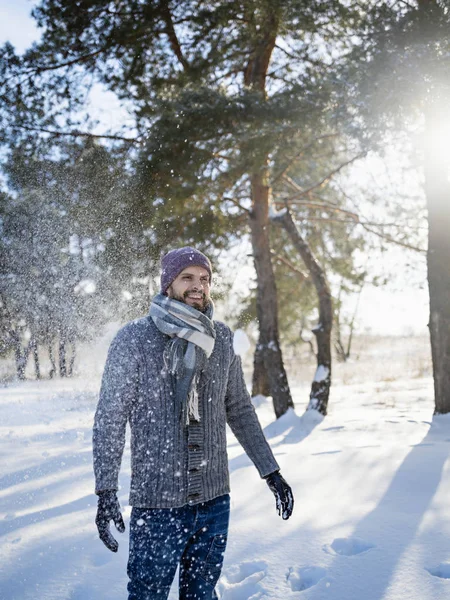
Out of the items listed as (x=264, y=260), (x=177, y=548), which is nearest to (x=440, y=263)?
(x=264, y=260)

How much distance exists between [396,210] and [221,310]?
255 inches

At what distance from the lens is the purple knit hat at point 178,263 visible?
213cm

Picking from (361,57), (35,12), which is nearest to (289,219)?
(361,57)

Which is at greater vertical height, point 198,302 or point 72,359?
point 198,302

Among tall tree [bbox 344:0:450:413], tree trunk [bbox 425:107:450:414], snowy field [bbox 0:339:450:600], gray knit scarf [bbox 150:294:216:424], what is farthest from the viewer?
Answer: tree trunk [bbox 425:107:450:414]

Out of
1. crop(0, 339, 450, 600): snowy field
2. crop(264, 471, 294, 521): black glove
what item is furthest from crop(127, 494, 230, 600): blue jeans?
crop(0, 339, 450, 600): snowy field

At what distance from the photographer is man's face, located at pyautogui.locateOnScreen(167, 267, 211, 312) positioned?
2.13 meters

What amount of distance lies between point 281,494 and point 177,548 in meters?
0.56

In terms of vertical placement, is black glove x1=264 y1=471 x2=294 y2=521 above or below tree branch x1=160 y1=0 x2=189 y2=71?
below

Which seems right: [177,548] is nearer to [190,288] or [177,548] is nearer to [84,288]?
[190,288]

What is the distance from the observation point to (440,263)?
7.88 m

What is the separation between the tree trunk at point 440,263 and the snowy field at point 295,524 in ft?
4.86

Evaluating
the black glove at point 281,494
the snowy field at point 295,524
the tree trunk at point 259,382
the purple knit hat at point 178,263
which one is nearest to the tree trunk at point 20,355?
the tree trunk at point 259,382

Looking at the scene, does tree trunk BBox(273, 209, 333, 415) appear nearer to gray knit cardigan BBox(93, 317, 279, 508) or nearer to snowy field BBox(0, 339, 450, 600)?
snowy field BBox(0, 339, 450, 600)
